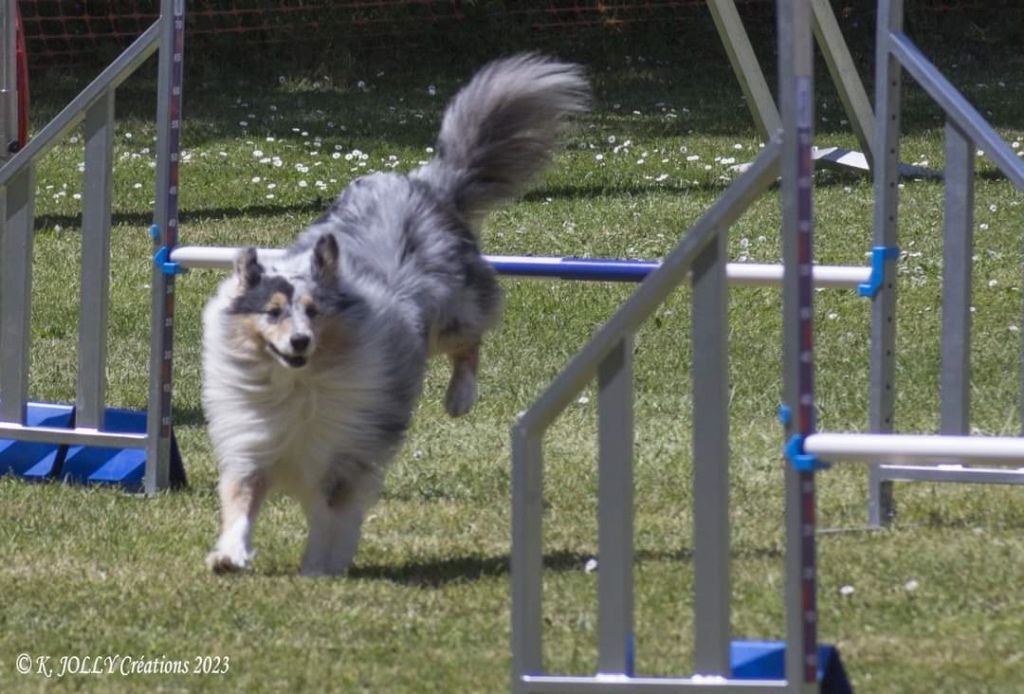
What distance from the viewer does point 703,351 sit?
3.59 meters

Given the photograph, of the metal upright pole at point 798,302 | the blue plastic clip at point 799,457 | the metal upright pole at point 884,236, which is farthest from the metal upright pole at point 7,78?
the blue plastic clip at point 799,457

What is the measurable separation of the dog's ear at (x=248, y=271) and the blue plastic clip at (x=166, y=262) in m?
0.98

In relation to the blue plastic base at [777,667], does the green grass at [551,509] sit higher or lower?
higher

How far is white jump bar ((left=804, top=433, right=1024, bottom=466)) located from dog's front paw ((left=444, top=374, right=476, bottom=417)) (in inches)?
128

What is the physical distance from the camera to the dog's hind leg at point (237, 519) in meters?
5.21

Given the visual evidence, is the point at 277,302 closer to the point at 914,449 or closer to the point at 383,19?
the point at 914,449

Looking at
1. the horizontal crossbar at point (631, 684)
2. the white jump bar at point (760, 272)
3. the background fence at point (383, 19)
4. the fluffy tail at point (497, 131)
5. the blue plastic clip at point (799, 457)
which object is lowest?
the horizontal crossbar at point (631, 684)

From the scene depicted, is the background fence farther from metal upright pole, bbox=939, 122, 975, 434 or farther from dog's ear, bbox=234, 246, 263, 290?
metal upright pole, bbox=939, 122, 975, 434

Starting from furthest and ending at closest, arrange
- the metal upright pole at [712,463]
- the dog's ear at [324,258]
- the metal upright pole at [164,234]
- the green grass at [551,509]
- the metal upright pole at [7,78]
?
the metal upright pole at [7,78] < the metal upright pole at [164,234] < the dog's ear at [324,258] < the green grass at [551,509] < the metal upright pole at [712,463]

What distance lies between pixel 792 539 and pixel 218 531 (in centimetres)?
286

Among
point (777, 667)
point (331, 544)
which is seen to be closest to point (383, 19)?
point (331, 544)

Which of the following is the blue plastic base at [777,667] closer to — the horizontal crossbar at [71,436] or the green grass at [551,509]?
the green grass at [551,509]

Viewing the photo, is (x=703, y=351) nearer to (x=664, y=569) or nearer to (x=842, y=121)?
→ (x=664, y=569)

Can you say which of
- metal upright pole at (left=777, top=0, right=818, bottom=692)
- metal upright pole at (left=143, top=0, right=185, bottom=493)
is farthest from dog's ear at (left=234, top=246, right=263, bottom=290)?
metal upright pole at (left=777, top=0, right=818, bottom=692)
